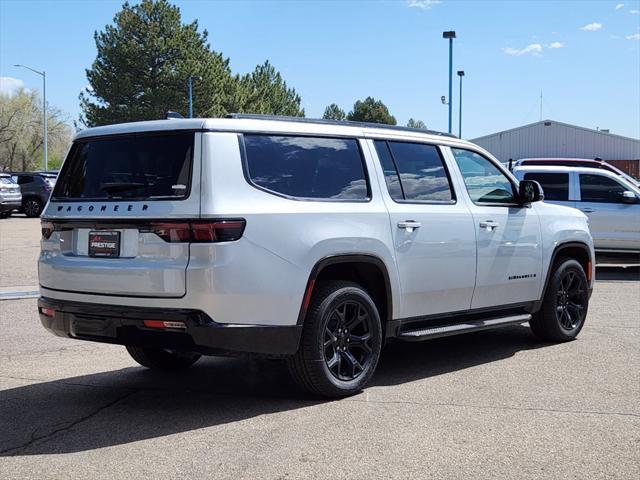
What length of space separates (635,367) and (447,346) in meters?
1.76

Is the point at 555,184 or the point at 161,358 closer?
the point at 161,358

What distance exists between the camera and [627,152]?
194ft

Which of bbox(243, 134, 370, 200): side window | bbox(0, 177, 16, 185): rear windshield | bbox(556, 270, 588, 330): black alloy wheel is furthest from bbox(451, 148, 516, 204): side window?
bbox(0, 177, 16, 185): rear windshield

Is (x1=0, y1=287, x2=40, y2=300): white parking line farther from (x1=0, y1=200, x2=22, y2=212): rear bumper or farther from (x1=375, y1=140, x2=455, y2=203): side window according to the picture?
(x1=0, y1=200, x2=22, y2=212): rear bumper

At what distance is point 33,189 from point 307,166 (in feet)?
89.1

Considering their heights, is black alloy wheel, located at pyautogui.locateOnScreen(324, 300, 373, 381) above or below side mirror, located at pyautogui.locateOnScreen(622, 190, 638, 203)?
below

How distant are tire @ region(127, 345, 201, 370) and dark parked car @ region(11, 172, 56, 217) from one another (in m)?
25.2

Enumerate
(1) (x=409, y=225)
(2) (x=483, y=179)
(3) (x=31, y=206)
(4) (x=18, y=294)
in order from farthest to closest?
(3) (x=31, y=206)
(4) (x=18, y=294)
(2) (x=483, y=179)
(1) (x=409, y=225)

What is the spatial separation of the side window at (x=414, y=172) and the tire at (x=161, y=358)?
213 cm

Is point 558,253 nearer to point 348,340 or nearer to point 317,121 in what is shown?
point 348,340

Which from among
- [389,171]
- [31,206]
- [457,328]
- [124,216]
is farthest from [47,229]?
[31,206]

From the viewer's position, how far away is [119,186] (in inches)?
206

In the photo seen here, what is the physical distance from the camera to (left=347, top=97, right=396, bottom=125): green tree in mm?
104250

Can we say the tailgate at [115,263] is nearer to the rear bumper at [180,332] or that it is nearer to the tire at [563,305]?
the rear bumper at [180,332]
